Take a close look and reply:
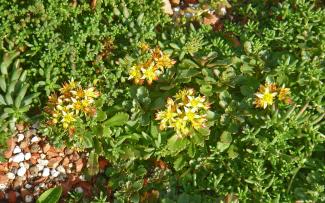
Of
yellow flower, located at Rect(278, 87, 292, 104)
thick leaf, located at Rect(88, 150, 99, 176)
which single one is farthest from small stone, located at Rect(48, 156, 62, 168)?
yellow flower, located at Rect(278, 87, 292, 104)

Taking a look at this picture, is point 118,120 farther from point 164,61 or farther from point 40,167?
point 40,167

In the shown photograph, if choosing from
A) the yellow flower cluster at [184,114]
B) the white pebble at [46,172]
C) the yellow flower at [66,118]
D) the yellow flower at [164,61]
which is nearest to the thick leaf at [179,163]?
the yellow flower cluster at [184,114]

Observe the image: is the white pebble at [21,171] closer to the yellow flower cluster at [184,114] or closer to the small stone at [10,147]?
the small stone at [10,147]

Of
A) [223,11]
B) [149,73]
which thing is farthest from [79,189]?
[223,11]

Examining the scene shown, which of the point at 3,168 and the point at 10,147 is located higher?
the point at 10,147

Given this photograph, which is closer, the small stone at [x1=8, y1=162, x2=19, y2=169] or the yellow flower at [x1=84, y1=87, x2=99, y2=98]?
the yellow flower at [x1=84, y1=87, x2=99, y2=98]

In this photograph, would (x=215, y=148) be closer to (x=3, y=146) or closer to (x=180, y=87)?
(x=180, y=87)

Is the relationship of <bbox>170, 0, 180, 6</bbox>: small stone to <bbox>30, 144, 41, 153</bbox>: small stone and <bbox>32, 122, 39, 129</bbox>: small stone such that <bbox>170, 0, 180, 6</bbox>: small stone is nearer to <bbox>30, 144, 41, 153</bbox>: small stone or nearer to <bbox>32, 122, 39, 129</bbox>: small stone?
<bbox>32, 122, 39, 129</bbox>: small stone

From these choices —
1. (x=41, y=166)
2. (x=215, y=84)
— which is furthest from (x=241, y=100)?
(x=41, y=166)
